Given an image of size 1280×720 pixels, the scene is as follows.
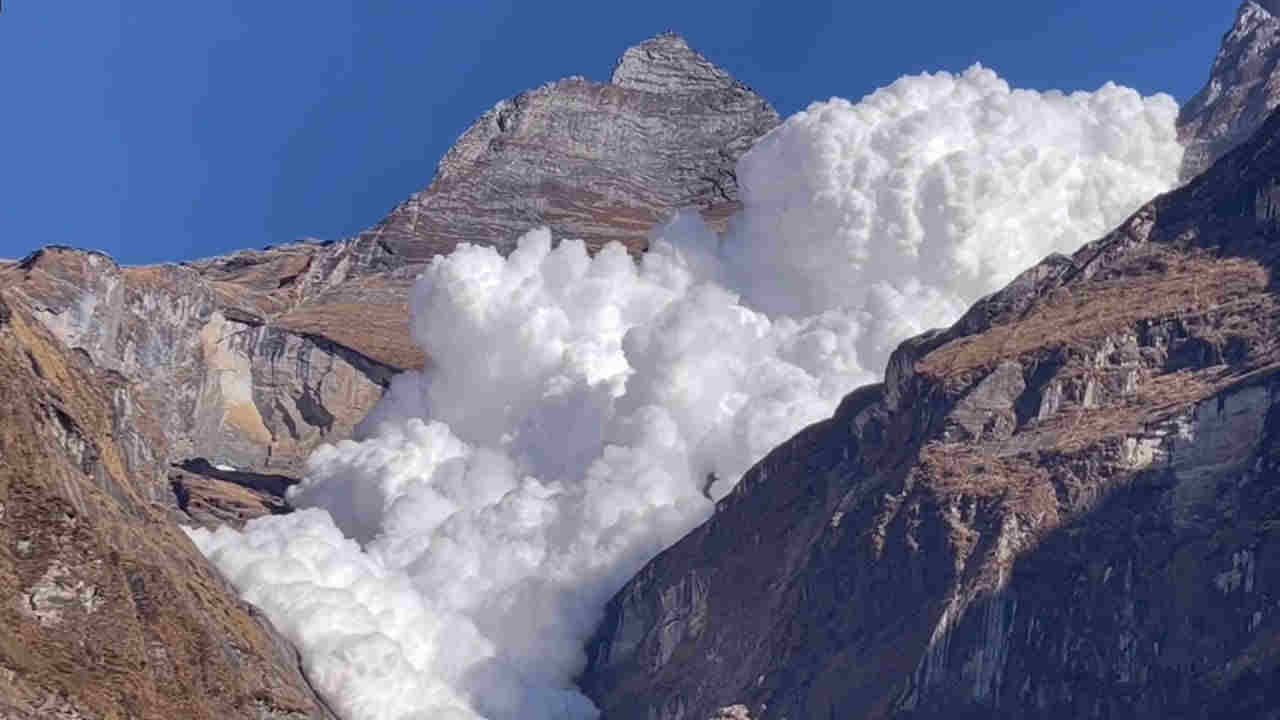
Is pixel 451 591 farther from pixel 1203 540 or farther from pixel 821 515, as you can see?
pixel 1203 540

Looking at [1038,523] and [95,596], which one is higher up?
[1038,523]

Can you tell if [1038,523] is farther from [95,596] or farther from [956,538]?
[95,596]

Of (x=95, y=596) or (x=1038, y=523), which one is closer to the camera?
(x=1038, y=523)

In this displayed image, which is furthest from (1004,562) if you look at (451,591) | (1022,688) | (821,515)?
(451,591)

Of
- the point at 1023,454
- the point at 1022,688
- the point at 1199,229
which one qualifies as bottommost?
the point at 1022,688

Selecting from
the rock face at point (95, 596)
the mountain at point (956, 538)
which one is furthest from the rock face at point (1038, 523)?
the rock face at point (95, 596)

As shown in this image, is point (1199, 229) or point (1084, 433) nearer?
point (1084, 433)

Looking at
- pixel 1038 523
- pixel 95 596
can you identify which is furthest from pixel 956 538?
pixel 95 596

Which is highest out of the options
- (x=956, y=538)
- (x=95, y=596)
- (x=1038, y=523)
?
(x=956, y=538)
